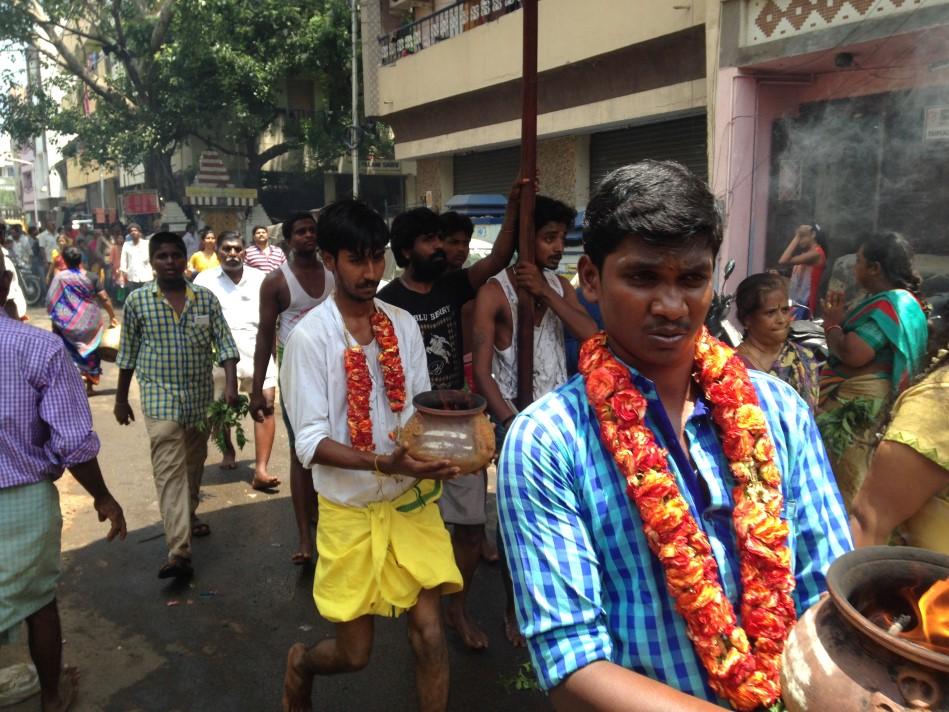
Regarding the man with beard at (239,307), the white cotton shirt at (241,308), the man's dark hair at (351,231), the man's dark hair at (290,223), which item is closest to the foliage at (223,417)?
the man with beard at (239,307)

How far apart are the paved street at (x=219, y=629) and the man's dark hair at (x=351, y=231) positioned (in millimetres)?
1971

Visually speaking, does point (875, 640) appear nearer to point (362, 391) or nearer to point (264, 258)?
point (362, 391)

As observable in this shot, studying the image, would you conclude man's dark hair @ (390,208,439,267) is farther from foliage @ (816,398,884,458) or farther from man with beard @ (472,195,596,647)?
foliage @ (816,398,884,458)

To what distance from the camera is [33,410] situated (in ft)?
10.5

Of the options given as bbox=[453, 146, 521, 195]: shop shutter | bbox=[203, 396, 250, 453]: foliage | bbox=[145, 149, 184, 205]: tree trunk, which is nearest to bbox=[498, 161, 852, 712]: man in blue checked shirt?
bbox=[203, 396, 250, 453]: foliage

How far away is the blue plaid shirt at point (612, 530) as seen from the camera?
1.39 metres

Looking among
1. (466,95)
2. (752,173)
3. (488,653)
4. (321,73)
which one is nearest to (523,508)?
(488,653)

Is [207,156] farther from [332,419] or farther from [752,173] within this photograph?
[332,419]

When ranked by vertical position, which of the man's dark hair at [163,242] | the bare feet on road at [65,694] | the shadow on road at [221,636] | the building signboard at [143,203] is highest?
the building signboard at [143,203]

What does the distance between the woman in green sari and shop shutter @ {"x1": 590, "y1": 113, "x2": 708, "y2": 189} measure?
16.9 ft

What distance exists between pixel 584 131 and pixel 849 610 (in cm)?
1166

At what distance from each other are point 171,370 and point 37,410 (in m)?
1.71

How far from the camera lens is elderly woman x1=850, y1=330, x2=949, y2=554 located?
2.09m

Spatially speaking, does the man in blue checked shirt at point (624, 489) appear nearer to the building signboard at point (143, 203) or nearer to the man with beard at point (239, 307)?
the man with beard at point (239, 307)
